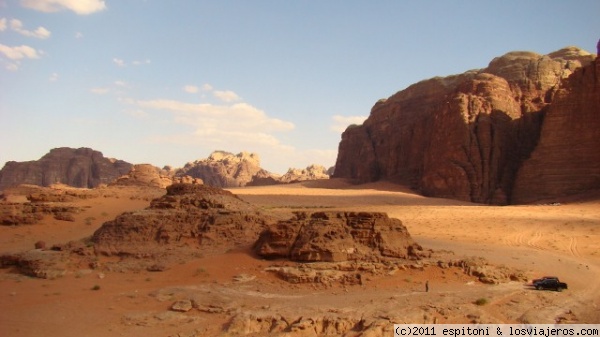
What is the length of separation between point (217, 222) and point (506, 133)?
3382 centimetres

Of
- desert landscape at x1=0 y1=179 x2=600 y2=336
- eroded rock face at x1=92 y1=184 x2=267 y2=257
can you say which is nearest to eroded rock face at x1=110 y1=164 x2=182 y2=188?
eroded rock face at x1=92 y1=184 x2=267 y2=257

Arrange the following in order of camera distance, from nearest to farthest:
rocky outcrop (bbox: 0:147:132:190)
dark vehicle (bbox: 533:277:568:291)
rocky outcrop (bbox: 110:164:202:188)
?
dark vehicle (bbox: 533:277:568:291) → rocky outcrop (bbox: 110:164:202:188) → rocky outcrop (bbox: 0:147:132:190)

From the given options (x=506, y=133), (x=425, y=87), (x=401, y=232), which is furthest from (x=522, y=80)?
(x=401, y=232)

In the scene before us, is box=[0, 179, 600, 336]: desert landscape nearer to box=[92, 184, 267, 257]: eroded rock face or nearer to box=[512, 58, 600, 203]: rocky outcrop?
box=[92, 184, 267, 257]: eroded rock face

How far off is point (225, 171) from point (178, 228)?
72607mm

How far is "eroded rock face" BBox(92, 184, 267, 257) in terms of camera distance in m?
12.5

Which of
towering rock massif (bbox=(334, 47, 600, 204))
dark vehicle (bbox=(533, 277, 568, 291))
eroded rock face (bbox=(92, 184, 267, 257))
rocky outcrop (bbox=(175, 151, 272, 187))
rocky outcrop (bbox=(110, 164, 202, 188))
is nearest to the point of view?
dark vehicle (bbox=(533, 277, 568, 291))

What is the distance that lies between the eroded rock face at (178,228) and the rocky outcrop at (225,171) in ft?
208

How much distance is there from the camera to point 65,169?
59281 millimetres

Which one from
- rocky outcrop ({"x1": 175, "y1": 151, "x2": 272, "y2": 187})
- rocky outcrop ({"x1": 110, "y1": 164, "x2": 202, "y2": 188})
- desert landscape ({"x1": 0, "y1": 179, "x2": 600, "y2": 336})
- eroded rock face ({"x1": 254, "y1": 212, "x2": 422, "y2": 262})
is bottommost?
desert landscape ({"x1": 0, "y1": 179, "x2": 600, "y2": 336})

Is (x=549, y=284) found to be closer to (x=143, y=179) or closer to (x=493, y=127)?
(x=493, y=127)

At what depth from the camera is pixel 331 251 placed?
10562 mm

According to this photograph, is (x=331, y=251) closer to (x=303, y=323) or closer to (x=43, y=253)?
(x=303, y=323)

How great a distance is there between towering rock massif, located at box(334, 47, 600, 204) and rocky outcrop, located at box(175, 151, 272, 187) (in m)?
37.5
